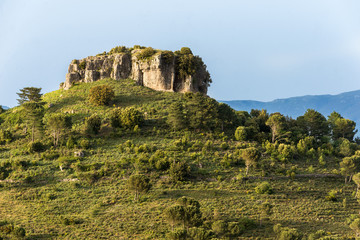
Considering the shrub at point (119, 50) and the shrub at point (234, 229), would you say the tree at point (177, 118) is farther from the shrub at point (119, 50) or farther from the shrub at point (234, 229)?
the shrub at point (119, 50)

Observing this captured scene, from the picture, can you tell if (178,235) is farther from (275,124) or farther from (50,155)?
(275,124)

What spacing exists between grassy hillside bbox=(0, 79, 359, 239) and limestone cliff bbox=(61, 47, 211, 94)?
2109cm

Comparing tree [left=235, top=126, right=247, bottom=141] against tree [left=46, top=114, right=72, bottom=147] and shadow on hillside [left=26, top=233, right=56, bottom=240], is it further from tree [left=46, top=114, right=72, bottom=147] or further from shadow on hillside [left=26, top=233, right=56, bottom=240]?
shadow on hillside [left=26, top=233, right=56, bottom=240]

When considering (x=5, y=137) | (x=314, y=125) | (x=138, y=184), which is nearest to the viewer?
(x=138, y=184)

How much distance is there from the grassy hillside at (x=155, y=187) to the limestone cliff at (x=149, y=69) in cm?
2109

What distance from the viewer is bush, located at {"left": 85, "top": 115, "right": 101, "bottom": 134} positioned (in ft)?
210

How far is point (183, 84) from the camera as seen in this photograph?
86688 millimetres

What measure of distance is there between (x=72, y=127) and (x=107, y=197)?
30873mm

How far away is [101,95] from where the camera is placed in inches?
3051

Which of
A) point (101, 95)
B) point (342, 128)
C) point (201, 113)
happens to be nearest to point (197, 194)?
point (201, 113)

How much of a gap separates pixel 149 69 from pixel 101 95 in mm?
18681

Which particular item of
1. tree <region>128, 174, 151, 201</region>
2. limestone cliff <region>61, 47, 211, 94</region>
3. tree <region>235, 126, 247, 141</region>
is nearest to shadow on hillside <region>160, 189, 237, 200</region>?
tree <region>128, 174, 151, 201</region>

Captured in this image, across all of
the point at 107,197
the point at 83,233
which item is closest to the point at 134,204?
the point at 107,197

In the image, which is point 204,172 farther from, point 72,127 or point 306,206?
point 72,127
